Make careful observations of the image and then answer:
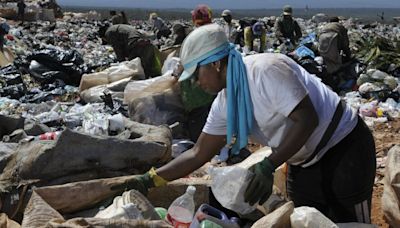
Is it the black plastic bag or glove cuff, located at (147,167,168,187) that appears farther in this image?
the black plastic bag

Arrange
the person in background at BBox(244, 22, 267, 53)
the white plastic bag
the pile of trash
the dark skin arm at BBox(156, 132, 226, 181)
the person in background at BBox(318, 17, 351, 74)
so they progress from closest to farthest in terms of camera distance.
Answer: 1. the white plastic bag
2. the pile of trash
3. the dark skin arm at BBox(156, 132, 226, 181)
4. the person in background at BBox(318, 17, 351, 74)
5. the person in background at BBox(244, 22, 267, 53)

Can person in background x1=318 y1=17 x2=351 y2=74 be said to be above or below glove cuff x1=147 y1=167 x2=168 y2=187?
below

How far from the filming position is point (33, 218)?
2303 mm

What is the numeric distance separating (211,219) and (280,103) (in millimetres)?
541

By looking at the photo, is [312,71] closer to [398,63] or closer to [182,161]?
[398,63]

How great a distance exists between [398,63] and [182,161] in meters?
6.58

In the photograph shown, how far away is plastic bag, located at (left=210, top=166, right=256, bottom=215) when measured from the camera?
7.61 ft

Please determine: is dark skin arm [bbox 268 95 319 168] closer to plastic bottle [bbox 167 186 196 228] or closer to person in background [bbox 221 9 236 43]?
plastic bottle [bbox 167 186 196 228]

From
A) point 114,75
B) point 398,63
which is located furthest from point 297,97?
point 398,63

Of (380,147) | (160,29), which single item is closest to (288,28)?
(160,29)

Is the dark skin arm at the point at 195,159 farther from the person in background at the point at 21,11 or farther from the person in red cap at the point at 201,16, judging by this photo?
the person in background at the point at 21,11

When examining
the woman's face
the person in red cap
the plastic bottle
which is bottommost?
the plastic bottle

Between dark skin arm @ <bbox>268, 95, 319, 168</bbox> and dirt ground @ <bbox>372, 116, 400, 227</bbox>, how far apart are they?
60.0 inches

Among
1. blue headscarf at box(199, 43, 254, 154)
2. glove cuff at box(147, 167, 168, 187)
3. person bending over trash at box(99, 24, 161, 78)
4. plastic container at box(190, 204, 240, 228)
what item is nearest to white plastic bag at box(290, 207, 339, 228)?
plastic container at box(190, 204, 240, 228)
